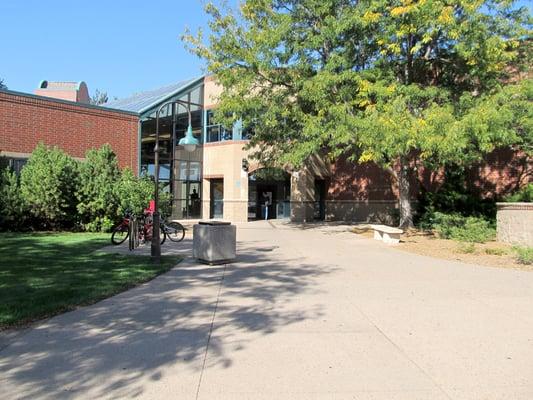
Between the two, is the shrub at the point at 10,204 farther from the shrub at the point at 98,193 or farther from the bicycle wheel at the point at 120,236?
the bicycle wheel at the point at 120,236

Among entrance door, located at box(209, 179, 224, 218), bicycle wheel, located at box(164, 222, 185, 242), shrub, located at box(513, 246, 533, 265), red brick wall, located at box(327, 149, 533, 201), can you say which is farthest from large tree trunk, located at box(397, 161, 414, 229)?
entrance door, located at box(209, 179, 224, 218)

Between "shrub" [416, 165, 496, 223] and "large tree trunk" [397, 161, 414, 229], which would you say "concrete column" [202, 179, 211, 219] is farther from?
"large tree trunk" [397, 161, 414, 229]

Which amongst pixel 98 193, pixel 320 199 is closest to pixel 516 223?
pixel 98 193

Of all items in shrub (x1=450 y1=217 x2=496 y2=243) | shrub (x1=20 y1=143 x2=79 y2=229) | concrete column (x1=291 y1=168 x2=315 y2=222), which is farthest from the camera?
concrete column (x1=291 y1=168 x2=315 y2=222)

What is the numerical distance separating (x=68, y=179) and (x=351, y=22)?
11527 mm

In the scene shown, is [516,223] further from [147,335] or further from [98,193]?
[98,193]

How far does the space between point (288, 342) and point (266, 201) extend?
2570 cm

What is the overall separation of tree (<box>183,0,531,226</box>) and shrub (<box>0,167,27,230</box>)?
26.5 feet

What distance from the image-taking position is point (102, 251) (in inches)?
520

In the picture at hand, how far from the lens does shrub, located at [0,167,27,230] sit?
17.8m

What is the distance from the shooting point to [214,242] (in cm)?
1124

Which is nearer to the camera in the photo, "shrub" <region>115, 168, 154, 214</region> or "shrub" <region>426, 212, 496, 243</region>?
"shrub" <region>426, 212, 496, 243</region>

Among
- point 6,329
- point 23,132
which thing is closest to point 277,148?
point 23,132

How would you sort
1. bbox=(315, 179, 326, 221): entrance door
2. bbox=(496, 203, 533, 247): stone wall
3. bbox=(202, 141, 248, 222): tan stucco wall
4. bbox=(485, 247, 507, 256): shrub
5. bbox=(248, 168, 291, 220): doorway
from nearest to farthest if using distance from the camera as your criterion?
bbox=(485, 247, 507, 256): shrub, bbox=(496, 203, 533, 247): stone wall, bbox=(202, 141, 248, 222): tan stucco wall, bbox=(248, 168, 291, 220): doorway, bbox=(315, 179, 326, 221): entrance door
